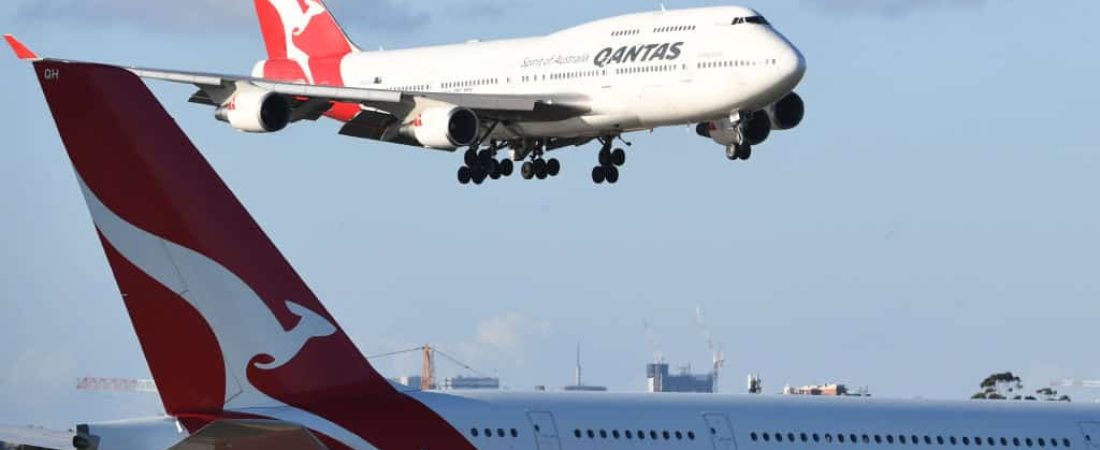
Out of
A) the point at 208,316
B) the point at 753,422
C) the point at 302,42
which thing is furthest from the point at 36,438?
the point at 302,42

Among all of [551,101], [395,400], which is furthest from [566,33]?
[395,400]

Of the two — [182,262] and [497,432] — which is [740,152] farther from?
[182,262]

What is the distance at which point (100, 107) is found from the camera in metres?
24.6

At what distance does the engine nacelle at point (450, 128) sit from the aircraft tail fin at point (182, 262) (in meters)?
32.2

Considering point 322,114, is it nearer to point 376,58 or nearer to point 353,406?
point 376,58

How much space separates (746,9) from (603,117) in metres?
4.15

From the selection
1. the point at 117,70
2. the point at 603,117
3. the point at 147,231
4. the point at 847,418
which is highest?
the point at 603,117

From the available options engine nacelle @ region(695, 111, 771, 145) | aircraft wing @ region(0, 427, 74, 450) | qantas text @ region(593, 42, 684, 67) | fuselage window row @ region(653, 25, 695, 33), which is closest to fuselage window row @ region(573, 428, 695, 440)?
aircraft wing @ region(0, 427, 74, 450)

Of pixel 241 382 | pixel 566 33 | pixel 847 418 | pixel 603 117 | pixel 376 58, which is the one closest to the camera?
pixel 241 382

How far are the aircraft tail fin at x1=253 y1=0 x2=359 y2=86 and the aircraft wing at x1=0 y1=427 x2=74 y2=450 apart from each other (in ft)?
146

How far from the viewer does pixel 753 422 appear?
2841cm

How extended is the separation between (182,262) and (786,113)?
3484 cm

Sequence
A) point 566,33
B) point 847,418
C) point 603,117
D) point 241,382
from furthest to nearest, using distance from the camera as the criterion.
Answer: point 566,33
point 603,117
point 847,418
point 241,382

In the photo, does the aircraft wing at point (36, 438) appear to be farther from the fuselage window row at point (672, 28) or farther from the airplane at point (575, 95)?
the fuselage window row at point (672, 28)
